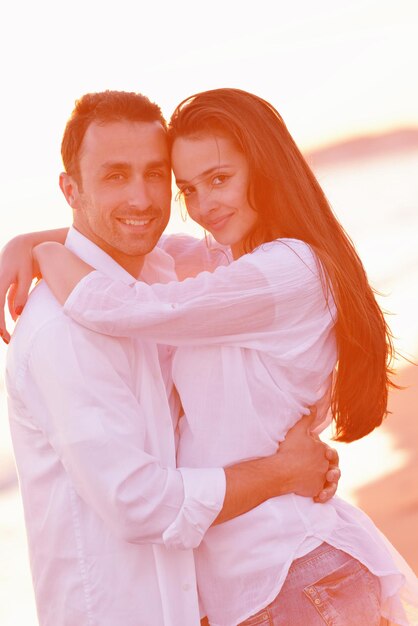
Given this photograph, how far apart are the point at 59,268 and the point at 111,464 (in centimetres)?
46

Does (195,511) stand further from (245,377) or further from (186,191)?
(186,191)

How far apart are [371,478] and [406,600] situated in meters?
3.10

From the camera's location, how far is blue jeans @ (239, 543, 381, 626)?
6.49ft

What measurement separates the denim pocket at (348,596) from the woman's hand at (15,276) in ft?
2.89

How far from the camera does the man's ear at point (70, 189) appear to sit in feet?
7.68

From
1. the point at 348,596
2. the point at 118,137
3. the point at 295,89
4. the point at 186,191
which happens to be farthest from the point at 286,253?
the point at 295,89

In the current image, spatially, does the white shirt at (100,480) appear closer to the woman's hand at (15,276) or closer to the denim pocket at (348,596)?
the woman's hand at (15,276)

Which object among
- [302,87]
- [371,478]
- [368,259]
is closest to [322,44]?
[302,87]

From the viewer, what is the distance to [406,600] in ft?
7.22

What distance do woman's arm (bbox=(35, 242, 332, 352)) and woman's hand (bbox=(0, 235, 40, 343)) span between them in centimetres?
14

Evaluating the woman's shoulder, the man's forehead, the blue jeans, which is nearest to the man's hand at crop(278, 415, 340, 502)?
the blue jeans

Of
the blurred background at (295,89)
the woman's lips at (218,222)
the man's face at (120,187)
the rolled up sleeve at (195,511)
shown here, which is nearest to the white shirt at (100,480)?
the rolled up sleeve at (195,511)

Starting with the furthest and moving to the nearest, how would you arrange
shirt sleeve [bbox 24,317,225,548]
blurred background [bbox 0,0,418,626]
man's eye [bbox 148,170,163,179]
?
1. blurred background [bbox 0,0,418,626]
2. man's eye [bbox 148,170,163,179]
3. shirt sleeve [bbox 24,317,225,548]

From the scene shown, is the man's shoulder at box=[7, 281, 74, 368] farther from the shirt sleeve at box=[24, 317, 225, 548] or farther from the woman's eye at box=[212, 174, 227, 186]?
the woman's eye at box=[212, 174, 227, 186]
